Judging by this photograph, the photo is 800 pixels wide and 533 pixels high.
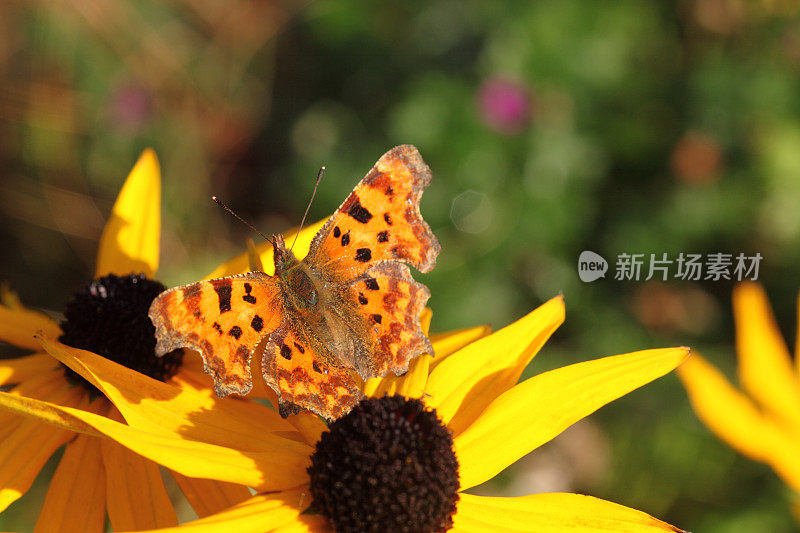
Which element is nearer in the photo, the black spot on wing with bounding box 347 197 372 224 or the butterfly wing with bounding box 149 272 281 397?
the butterfly wing with bounding box 149 272 281 397

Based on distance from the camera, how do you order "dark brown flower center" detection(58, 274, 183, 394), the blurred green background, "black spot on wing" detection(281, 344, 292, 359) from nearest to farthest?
"black spot on wing" detection(281, 344, 292, 359)
"dark brown flower center" detection(58, 274, 183, 394)
the blurred green background

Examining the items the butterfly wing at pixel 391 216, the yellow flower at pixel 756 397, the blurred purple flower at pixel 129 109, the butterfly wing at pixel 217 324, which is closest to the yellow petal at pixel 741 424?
the yellow flower at pixel 756 397

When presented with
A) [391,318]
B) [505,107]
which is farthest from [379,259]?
[505,107]

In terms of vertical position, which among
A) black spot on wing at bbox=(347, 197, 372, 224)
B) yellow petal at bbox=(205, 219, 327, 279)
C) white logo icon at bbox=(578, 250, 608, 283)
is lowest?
black spot on wing at bbox=(347, 197, 372, 224)

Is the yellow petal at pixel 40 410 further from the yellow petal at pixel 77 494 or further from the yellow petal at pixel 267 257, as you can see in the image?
the yellow petal at pixel 267 257

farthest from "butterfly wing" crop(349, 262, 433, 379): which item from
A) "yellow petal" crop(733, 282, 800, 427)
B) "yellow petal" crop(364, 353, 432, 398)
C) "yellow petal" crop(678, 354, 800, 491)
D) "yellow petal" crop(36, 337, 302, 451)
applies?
"yellow petal" crop(733, 282, 800, 427)

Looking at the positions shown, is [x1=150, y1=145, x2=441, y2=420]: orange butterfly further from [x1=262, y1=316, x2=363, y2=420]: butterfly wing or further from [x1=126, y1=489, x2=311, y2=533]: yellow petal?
[x1=126, y1=489, x2=311, y2=533]: yellow petal

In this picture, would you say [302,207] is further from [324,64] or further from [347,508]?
[347,508]

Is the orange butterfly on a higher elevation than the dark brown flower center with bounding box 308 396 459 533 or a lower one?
higher
